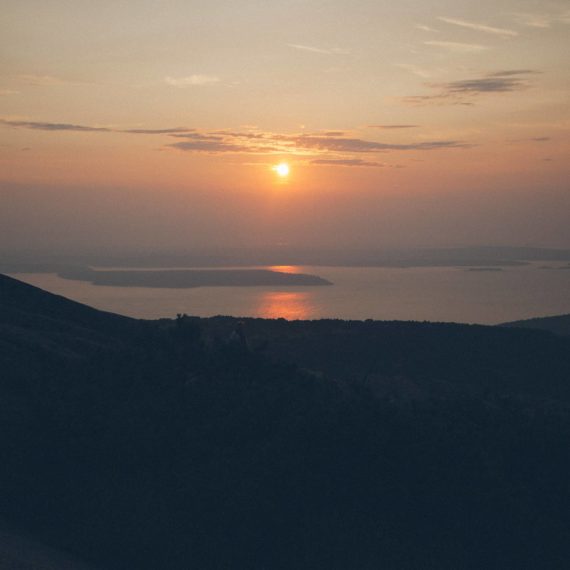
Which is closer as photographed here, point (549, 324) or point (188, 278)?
point (549, 324)

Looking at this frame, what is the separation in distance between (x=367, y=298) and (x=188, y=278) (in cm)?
3729

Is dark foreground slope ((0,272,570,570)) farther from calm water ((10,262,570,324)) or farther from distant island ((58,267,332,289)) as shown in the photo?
distant island ((58,267,332,289))

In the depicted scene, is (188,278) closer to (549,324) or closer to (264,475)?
(549,324)

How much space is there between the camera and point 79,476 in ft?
50.3

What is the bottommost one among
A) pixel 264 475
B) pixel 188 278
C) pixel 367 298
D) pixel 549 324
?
pixel 264 475

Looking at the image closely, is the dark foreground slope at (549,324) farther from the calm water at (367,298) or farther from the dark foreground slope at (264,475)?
the dark foreground slope at (264,475)

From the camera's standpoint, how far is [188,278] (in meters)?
136

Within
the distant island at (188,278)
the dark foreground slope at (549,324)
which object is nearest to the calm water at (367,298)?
the distant island at (188,278)

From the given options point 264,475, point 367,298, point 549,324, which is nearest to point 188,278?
point 367,298

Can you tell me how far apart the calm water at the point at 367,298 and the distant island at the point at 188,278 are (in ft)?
15.2

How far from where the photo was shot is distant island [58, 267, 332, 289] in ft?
408

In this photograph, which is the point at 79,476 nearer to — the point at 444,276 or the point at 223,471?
the point at 223,471

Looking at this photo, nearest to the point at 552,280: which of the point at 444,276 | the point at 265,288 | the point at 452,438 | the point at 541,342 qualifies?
the point at 444,276

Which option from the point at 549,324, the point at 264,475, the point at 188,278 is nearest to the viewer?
the point at 264,475
